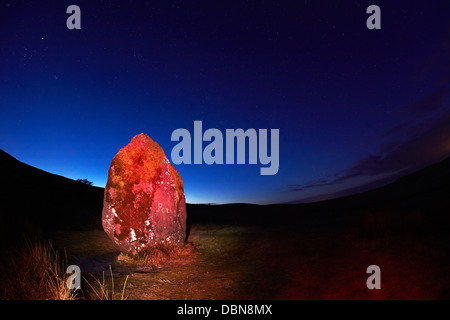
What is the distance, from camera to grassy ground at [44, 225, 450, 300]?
4035 mm

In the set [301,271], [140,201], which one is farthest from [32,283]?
[301,271]

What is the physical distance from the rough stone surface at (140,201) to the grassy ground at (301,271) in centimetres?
91

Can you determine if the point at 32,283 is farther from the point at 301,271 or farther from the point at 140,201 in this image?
the point at 301,271

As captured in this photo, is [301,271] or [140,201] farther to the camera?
[140,201]

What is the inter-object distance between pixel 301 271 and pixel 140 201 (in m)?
4.54

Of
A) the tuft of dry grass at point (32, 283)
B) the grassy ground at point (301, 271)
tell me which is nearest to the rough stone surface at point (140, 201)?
the grassy ground at point (301, 271)

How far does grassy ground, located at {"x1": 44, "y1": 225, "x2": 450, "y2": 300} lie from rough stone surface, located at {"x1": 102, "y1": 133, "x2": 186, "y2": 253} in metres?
0.91

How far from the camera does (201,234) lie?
1041cm

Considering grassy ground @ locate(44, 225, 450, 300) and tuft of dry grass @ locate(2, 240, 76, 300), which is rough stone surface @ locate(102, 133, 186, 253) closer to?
grassy ground @ locate(44, 225, 450, 300)

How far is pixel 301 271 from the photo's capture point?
5176 mm

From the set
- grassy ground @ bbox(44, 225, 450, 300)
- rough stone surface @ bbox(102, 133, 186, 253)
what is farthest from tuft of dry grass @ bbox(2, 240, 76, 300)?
rough stone surface @ bbox(102, 133, 186, 253)

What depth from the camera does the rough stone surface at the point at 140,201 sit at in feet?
23.0
